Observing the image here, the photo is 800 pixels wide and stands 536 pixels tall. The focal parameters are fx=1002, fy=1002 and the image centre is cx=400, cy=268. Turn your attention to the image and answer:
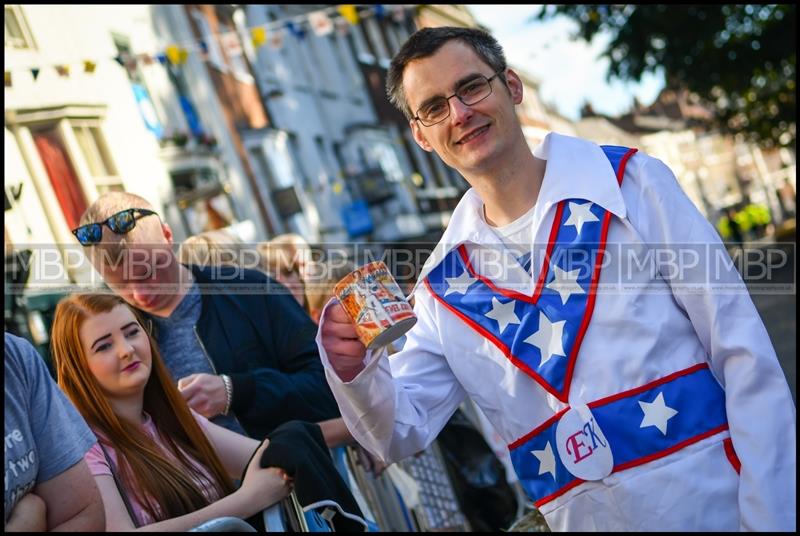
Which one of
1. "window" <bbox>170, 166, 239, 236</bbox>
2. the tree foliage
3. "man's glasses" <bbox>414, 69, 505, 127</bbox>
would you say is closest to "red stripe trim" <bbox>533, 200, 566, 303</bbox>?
"man's glasses" <bbox>414, 69, 505, 127</bbox>

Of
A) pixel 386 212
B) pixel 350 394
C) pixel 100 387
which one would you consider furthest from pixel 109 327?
pixel 386 212

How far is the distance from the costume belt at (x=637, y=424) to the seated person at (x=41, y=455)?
1245 mm

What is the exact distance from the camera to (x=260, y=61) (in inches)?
947

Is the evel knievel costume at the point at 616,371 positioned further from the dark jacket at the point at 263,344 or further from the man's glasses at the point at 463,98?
the dark jacket at the point at 263,344

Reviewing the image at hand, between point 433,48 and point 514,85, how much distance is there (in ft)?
0.99

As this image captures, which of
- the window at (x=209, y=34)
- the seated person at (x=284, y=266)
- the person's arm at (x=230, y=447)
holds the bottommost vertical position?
the person's arm at (x=230, y=447)

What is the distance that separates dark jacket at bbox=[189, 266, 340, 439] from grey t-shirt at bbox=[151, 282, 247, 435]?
39mm

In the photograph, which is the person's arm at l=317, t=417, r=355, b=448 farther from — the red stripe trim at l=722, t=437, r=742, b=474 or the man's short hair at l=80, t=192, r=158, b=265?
the red stripe trim at l=722, t=437, r=742, b=474

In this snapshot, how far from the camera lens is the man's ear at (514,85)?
2.99 meters

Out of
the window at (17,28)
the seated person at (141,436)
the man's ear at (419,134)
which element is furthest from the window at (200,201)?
the man's ear at (419,134)

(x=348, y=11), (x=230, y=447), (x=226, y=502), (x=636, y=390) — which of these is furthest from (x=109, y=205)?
(x=348, y=11)

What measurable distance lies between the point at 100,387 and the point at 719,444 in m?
2.06

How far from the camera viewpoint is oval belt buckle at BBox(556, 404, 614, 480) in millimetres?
2561

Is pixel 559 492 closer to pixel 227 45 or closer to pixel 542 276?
pixel 542 276
